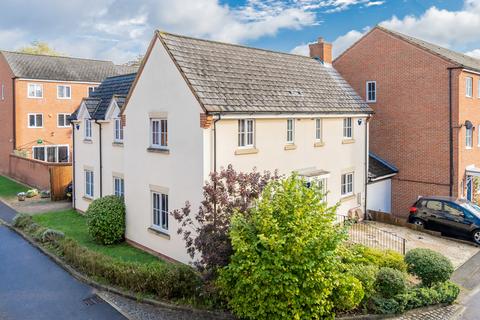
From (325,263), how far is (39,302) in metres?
9.16

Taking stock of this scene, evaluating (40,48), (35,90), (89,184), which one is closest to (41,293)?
(89,184)

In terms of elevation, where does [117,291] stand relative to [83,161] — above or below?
below

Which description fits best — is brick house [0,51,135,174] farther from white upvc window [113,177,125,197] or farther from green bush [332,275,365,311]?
green bush [332,275,365,311]

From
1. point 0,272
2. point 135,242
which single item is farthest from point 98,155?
point 0,272

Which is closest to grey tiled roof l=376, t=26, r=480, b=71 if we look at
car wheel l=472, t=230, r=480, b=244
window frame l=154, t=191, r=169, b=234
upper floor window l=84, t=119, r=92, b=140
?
car wheel l=472, t=230, r=480, b=244

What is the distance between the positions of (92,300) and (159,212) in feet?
15.4

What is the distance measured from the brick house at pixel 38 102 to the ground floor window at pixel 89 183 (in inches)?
742

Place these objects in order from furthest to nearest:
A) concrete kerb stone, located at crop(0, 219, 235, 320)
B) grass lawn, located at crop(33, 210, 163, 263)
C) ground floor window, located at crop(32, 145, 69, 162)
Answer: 1. ground floor window, located at crop(32, 145, 69, 162)
2. grass lawn, located at crop(33, 210, 163, 263)
3. concrete kerb stone, located at crop(0, 219, 235, 320)

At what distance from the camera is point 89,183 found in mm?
23859

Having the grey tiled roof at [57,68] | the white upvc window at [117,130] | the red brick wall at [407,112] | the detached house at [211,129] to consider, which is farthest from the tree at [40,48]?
the red brick wall at [407,112]

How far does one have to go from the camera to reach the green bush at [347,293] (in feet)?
36.7

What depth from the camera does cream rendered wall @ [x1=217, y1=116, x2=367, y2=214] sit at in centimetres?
1556

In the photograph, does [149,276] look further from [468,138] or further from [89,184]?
[468,138]

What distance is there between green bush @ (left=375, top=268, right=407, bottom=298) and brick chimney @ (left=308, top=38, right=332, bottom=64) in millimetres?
15932
